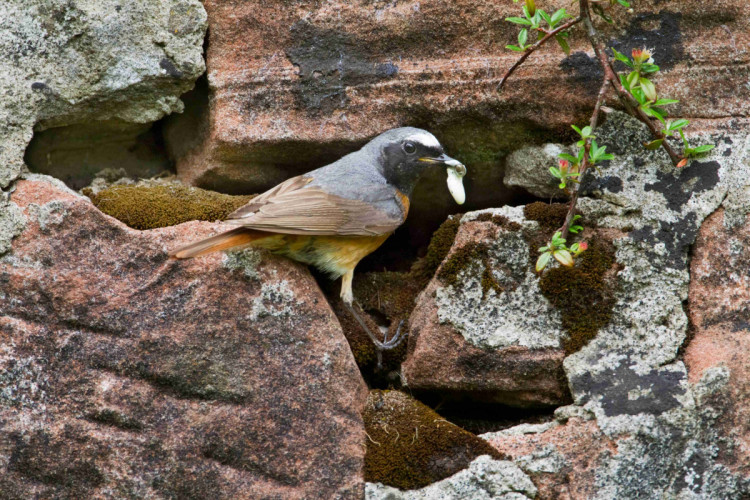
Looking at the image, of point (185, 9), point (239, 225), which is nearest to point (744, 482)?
point (239, 225)

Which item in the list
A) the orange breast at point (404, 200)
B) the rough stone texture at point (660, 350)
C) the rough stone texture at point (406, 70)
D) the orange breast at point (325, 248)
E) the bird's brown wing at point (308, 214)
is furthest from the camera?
the orange breast at point (404, 200)

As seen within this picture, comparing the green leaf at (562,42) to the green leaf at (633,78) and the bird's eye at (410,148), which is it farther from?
the bird's eye at (410,148)

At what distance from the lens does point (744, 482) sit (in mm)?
2939

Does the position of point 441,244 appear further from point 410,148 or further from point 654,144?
point 654,144

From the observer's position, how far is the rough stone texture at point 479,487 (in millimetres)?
2982

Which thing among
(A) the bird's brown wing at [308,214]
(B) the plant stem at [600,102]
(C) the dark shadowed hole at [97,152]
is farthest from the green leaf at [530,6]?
(C) the dark shadowed hole at [97,152]

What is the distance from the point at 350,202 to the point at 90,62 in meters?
1.35

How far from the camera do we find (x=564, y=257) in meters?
2.99

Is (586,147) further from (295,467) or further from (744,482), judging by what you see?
(295,467)

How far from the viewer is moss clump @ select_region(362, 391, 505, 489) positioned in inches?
120

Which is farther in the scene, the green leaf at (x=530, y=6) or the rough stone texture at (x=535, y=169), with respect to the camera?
the rough stone texture at (x=535, y=169)

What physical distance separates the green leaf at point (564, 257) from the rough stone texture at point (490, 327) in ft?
1.09

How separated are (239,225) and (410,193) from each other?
3.31 feet

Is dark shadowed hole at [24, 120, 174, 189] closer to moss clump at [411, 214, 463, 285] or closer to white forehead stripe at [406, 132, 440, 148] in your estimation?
white forehead stripe at [406, 132, 440, 148]
